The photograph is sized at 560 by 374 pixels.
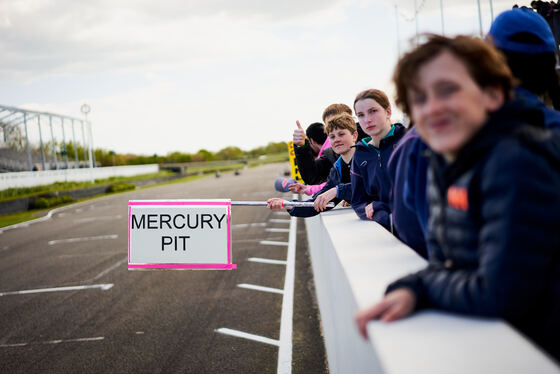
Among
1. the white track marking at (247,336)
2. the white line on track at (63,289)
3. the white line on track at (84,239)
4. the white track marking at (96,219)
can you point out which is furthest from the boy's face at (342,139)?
the white track marking at (96,219)

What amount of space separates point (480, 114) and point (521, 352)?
0.68m

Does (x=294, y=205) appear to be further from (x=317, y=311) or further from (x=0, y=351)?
(x=0, y=351)

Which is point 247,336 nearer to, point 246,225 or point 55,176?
point 246,225

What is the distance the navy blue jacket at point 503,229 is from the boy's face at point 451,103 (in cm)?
4

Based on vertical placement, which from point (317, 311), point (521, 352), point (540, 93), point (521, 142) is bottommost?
point (317, 311)

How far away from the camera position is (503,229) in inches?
42.3

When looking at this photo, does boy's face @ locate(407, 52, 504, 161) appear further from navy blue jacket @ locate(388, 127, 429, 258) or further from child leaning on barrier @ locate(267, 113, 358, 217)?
child leaning on barrier @ locate(267, 113, 358, 217)

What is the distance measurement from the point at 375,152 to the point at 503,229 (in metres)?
2.21

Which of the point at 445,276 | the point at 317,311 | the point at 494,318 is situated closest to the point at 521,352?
the point at 494,318

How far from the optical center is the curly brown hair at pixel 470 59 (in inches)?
50.3

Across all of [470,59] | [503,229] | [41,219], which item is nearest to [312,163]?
[470,59]

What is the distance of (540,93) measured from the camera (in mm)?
1876

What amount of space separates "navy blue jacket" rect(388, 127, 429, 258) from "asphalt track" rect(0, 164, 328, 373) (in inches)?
98.2

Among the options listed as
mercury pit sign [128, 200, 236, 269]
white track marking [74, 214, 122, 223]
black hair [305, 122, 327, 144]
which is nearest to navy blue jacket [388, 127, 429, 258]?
mercury pit sign [128, 200, 236, 269]
